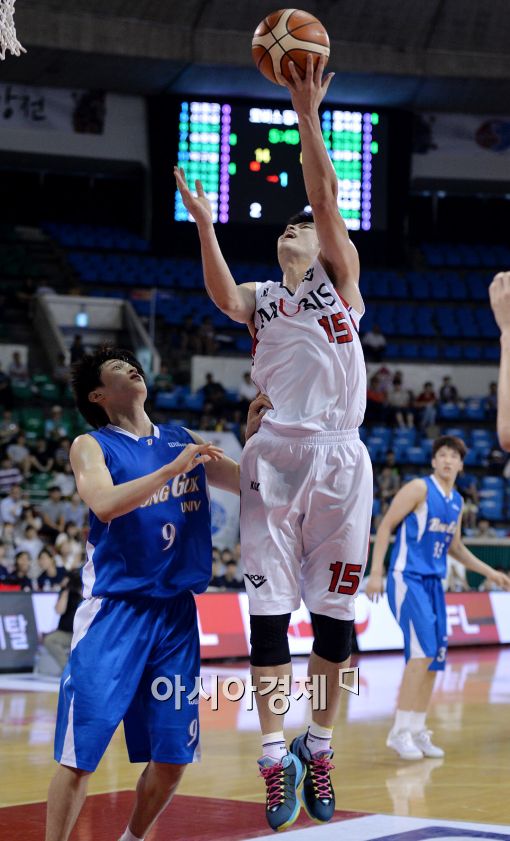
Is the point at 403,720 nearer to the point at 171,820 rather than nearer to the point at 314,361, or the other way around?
the point at 171,820

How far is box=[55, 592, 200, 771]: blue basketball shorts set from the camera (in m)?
4.67

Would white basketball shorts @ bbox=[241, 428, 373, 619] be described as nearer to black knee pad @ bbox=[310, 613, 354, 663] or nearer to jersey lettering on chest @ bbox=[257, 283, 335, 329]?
black knee pad @ bbox=[310, 613, 354, 663]

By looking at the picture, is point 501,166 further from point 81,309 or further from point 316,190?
point 316,190

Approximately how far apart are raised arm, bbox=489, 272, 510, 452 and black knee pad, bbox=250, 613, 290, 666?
45.9 inches

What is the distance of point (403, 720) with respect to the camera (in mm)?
8602

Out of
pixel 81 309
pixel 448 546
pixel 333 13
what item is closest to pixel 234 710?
pixel 448 546

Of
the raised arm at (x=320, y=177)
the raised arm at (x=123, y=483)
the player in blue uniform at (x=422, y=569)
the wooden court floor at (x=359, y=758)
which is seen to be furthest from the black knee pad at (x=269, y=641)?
the player in blue uniform at (x=422, y=569)

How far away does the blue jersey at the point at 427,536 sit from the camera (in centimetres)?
889

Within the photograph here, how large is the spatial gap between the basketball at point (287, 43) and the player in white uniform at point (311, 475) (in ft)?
0.42

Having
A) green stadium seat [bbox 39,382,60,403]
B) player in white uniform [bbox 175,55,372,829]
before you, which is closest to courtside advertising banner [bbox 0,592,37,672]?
player in white uniform [bbox 175,55,372,829]

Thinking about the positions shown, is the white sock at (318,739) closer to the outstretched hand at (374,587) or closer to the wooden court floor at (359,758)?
the wooden court floor at (359,758)

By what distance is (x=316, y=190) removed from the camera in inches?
186

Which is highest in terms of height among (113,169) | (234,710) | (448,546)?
(113,169)

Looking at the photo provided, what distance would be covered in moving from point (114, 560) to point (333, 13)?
63.5 ft
